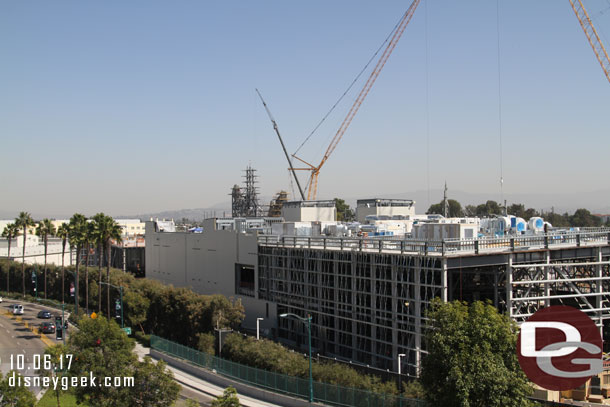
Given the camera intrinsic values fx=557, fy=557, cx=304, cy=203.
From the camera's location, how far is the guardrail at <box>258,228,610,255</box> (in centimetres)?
4453

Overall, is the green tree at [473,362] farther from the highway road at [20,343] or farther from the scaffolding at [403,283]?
the highway road at [20,343]

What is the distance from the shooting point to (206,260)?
3098 inches

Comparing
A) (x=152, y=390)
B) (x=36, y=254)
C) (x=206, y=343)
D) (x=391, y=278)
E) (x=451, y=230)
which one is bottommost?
(x=206, y=343)

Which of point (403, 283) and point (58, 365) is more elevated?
point (403, 283)

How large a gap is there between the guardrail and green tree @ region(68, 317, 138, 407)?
22702 mm

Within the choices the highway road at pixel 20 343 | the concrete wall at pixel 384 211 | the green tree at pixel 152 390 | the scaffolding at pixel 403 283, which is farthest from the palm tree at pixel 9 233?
the green tree at pixel 152 390

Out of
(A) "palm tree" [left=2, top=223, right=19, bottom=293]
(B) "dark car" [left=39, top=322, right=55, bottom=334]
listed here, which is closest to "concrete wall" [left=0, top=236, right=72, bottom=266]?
(A) "palm tree" [left=2, top=223, right=19, bottom=293]

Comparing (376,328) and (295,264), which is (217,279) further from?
(376,328)

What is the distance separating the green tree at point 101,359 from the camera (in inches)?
1277

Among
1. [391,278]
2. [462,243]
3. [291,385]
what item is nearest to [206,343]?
[291,385]

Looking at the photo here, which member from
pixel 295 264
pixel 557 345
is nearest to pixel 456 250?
pixel 557 345

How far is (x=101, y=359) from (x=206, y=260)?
44.7 meters

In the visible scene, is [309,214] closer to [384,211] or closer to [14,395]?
[384,211]

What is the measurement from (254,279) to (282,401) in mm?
26178
